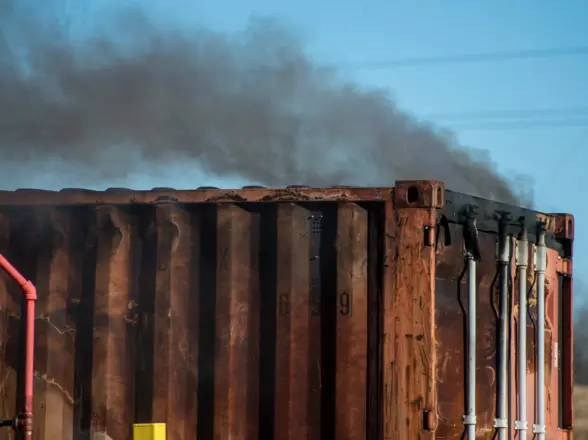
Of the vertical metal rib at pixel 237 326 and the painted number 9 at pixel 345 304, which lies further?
the vertical metal rib at pixel 237 326

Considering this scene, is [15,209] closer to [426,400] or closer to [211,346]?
[211,346]

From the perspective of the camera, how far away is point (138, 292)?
8.11 m

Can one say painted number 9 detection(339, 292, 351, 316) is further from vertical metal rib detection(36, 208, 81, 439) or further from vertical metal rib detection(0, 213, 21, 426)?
vertical metal rib detection(0, 213, 21, 426)

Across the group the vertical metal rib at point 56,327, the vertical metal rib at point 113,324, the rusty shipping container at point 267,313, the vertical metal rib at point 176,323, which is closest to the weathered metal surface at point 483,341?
the rusty shipping container at point 267,313

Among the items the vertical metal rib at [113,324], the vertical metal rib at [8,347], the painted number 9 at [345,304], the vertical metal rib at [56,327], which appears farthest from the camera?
the vertical metal rib at [8,347]

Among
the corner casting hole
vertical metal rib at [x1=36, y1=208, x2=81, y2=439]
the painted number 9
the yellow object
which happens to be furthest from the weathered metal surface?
vertical metal rib at [x1=36, y1=208, x2=81, y2=439]

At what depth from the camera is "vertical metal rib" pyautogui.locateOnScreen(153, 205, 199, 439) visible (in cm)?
792

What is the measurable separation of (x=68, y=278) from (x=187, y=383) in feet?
3.69

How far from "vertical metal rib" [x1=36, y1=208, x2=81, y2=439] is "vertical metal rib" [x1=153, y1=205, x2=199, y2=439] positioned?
647mm

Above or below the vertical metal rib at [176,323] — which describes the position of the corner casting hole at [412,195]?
above

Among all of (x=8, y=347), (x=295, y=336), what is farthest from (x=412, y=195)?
A: (x=8, y=347)

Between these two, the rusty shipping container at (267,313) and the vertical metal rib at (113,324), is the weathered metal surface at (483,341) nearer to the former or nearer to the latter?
the rusty shipping container at (267,313)

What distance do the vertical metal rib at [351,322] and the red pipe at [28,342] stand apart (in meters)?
1.93

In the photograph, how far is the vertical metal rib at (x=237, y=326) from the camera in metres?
7.81
